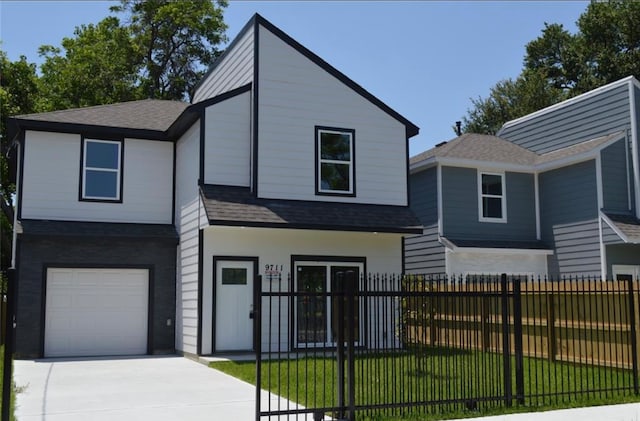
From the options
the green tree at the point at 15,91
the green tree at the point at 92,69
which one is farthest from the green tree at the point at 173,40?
the green tree at the point at 15,91

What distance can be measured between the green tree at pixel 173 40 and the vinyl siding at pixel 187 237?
20.2 meters

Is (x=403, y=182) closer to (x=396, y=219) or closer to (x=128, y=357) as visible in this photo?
(x=396, y=219)

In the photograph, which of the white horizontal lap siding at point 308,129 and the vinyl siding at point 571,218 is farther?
the vinyl siding at point 571,218

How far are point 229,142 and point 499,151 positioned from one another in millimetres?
10256

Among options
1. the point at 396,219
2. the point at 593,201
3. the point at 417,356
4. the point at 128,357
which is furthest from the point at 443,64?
the point at 417,356

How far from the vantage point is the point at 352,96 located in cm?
1759

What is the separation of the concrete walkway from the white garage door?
1738mm

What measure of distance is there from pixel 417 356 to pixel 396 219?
24.1 ft

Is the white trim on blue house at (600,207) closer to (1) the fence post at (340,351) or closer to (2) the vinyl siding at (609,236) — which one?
(2) the vinyl siding at (609,236)

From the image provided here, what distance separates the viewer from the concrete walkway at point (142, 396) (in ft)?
29.5

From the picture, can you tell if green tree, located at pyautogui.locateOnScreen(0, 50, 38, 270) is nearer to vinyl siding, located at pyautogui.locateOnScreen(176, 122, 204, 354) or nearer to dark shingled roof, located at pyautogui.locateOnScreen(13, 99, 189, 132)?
dark shingled roof, located at pyautogui.locateOnScreen(13, 99, 189, 132)

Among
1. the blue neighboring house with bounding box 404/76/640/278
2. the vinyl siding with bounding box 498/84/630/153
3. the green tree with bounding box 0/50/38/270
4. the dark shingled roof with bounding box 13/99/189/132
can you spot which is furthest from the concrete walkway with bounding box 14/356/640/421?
the green tree with bounding box 0/50/38/270

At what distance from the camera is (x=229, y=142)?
1631 centimetres

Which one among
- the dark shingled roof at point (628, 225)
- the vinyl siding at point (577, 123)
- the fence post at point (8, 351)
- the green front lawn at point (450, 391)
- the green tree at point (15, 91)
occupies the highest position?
the green tree at point (15, 91)
